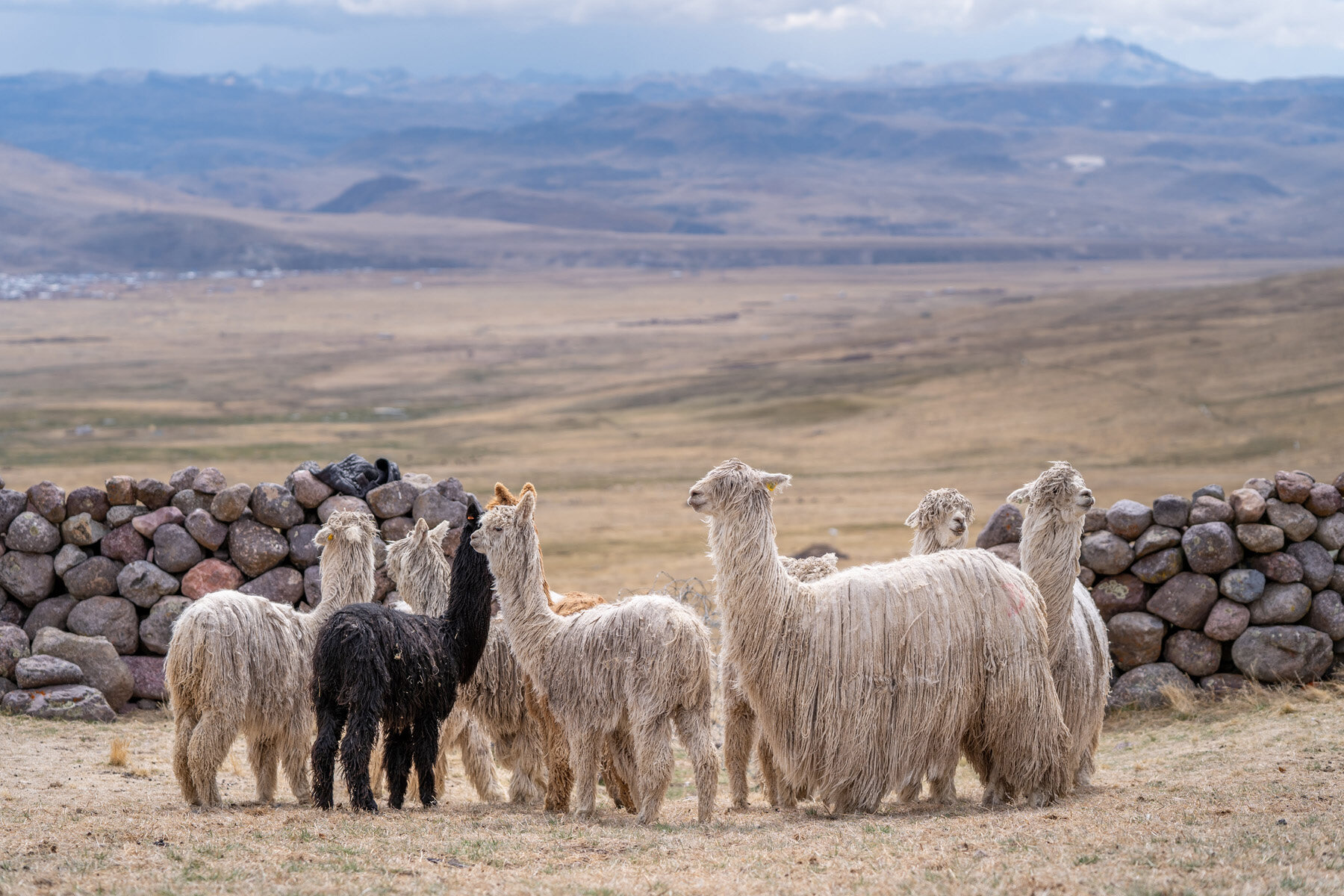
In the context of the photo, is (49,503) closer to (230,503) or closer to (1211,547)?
(230,503)

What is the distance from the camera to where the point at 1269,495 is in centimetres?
1299

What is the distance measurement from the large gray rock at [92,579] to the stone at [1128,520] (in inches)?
397

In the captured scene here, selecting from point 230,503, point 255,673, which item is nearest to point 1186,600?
point 255,673

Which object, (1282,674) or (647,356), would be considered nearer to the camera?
(1282,674)

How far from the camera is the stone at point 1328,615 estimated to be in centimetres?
1260

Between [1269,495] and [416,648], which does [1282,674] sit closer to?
[1269,495]

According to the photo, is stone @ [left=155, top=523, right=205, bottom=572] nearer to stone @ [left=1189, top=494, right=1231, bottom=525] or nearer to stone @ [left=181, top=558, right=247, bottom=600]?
stone @ [left=181, top=558, right=247, bottom=600]

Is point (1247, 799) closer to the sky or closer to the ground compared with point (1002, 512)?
closer to the ground

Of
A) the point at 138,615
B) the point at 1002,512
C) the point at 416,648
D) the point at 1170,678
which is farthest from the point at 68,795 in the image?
the point at 1170,678

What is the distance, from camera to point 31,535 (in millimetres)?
13438

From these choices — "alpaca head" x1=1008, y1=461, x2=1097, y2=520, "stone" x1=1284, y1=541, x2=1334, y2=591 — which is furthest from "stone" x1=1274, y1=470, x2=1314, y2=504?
"alpaca head" x1=1008, y1=461, x2=1097, y2=520

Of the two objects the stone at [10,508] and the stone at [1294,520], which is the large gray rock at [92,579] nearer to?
the stone at [10,508]

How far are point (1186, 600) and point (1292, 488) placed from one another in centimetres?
148

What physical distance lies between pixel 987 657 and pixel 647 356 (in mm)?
82115
